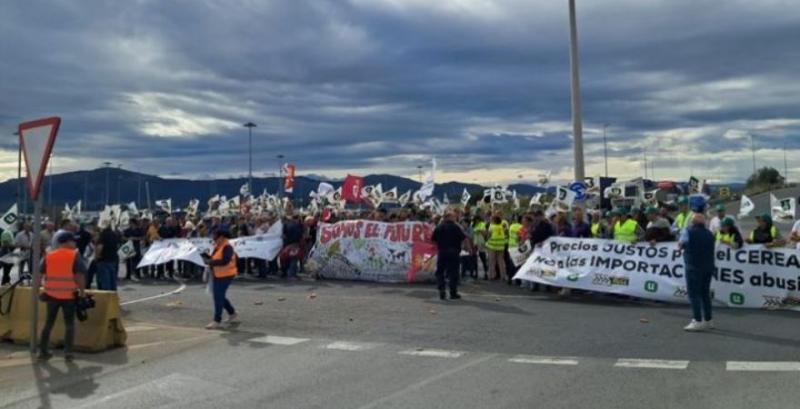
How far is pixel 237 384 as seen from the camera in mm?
7848

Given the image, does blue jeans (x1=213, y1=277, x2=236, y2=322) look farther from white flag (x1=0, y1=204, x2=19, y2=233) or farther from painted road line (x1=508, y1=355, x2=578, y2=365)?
white flag (x1=0, y1=204, x2=19, y2=233)

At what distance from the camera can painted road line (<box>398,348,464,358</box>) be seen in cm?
909

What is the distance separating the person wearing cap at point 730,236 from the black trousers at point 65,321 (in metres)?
10.9

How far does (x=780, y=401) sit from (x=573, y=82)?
15324 millimetres

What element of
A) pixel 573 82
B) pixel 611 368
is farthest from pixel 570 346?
pixel 573 82

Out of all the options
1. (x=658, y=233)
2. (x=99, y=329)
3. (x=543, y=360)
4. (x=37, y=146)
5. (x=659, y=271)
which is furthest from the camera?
(x=658, y=233)

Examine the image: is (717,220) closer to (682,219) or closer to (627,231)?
(682,219)

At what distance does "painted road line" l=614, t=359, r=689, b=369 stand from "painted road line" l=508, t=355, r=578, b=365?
53cm

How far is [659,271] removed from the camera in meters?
13.8

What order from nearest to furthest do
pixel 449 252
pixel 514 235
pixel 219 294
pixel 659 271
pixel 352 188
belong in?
1. pixel 219 294
2. pixel 659 271
3. pixel 449 252
4. pixel 514 235
5. pixel 352 188

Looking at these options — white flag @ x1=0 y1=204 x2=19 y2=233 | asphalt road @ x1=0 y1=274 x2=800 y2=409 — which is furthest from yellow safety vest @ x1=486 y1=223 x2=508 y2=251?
white flag @ x1=0 y1=204 x2=19 y2=233

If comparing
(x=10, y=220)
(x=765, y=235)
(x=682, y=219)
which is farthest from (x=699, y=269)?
(x=10, y=220)

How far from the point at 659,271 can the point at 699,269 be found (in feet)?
10.2

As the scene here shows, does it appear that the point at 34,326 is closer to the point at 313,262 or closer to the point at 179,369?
the point at 179,369
